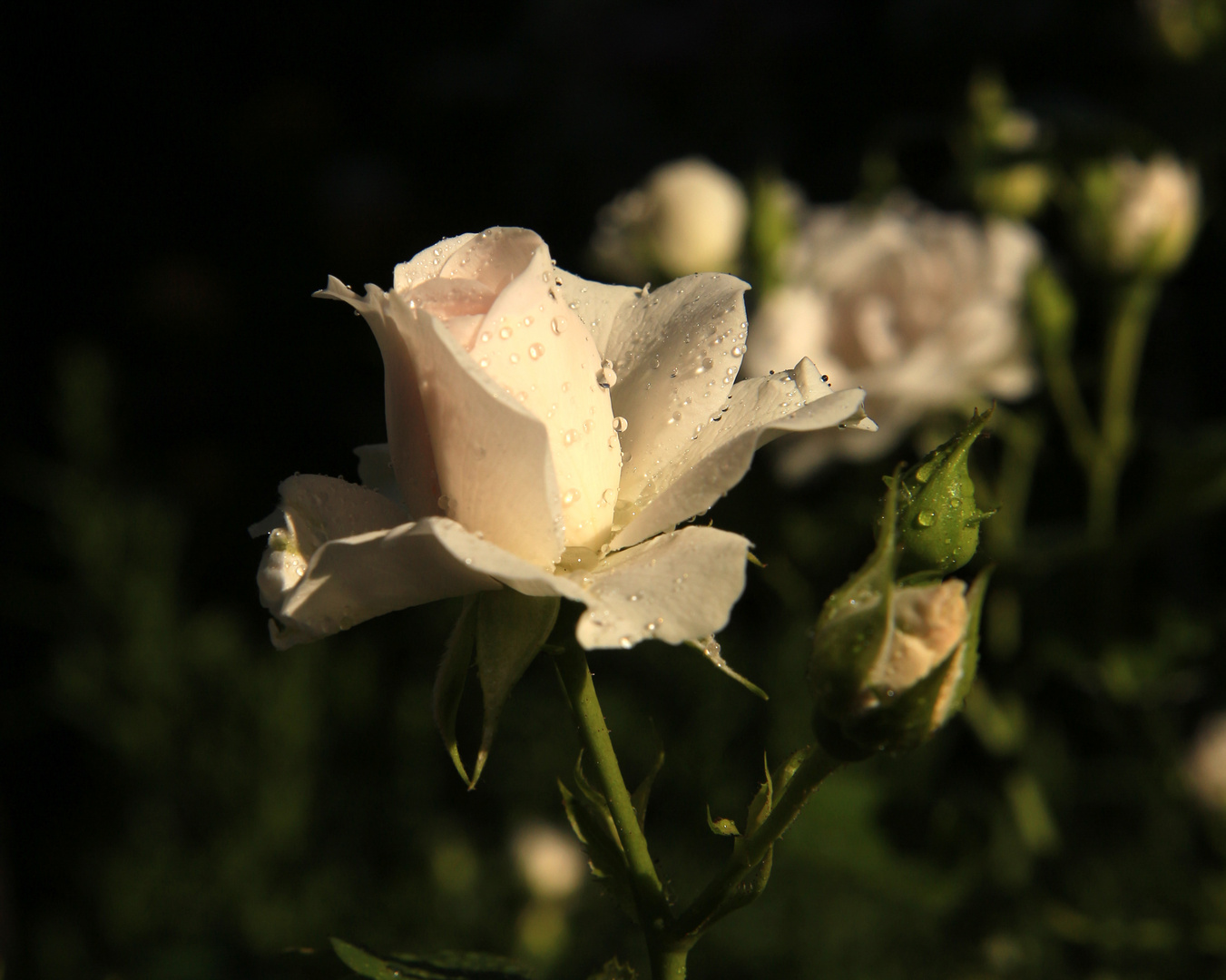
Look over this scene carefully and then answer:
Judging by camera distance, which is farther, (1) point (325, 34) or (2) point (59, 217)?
(1) point (325, 34)

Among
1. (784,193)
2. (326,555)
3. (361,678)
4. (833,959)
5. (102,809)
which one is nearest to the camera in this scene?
(326,555)

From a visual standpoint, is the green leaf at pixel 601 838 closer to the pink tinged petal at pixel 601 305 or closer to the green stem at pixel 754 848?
the green stem at pixel 754 848

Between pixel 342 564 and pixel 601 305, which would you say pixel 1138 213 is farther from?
pixel 342 564

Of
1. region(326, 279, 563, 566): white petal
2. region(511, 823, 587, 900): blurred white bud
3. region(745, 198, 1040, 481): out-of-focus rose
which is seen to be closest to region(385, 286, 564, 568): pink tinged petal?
region(326, 279, 563, 566): white petal

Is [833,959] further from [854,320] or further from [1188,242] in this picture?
[1188,242]

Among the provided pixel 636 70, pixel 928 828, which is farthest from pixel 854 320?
pixel 636 70

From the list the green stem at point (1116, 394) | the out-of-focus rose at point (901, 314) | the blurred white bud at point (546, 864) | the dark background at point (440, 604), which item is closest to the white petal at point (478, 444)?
the dark background at point (440, 604)

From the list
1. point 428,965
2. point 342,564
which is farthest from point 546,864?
point 342,564
